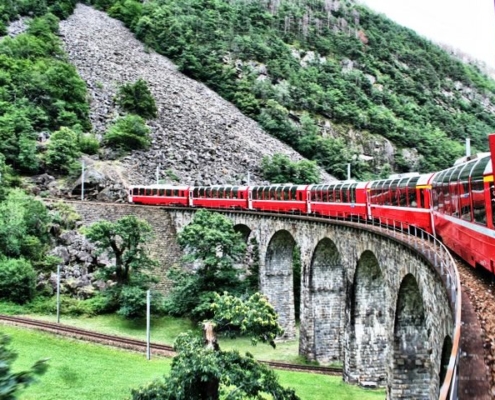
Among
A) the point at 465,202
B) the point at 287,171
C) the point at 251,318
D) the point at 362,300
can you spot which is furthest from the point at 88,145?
the point at 465,202

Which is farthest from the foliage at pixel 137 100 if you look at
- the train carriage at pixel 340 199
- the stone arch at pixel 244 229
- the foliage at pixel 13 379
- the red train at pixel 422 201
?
the foliage at pixel 13 379

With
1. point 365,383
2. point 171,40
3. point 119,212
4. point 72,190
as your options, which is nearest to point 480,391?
point 365,383

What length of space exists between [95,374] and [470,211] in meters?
15.2

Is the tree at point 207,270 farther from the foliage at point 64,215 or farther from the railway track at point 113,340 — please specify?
the foliage at point 64,215

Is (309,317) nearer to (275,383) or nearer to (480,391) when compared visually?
(275,383)

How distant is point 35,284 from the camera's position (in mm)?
29688

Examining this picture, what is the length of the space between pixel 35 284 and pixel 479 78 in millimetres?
130171

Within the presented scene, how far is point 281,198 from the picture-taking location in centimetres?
3209

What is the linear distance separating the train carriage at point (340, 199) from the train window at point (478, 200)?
35.8 ft

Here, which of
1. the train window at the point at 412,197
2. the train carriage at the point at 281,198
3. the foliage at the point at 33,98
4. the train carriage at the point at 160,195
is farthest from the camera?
the foliage at the point at 33,98

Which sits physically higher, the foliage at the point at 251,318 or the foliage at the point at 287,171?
the foliage at the point at 287,171

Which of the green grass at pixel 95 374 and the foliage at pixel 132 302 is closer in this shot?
the green grass at pixel 95 374

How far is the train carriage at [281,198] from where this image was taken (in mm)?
29691

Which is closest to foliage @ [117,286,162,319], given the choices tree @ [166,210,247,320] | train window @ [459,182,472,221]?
tree @ [166,210,247,320]
